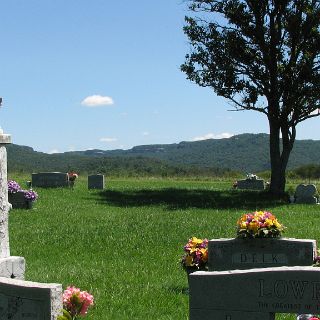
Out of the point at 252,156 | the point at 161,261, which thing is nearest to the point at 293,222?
the point at 161,261

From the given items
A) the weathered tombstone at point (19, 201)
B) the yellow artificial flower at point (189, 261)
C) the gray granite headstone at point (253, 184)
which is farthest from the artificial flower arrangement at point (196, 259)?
the gray granite headstone at point (253, 184)

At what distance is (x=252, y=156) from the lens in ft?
640

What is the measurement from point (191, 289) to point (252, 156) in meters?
191

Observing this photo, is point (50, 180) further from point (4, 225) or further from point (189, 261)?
point (4, 225)

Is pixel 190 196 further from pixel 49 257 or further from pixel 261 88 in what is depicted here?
pixel 49 257

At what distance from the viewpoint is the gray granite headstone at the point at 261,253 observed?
9.41m

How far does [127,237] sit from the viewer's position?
1580 cm

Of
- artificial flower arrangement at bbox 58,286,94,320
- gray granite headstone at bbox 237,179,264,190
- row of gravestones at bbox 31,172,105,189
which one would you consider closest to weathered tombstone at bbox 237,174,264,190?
gray granite headstone at bbox 237,179,264,190

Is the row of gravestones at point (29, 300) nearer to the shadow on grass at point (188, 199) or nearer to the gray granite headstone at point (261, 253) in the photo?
the gray granite headstone at point (261, 253)

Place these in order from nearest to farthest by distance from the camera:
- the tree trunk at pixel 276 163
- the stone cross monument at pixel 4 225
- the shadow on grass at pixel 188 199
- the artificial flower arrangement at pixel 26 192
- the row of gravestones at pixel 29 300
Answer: the row of gravestones at pixel 29 300, the stone cross monument at pixel 4 225, the artificial flower arrangement at pixel 26 192, the shadow on grass at pixel 188 199, the tree trunk at pixel 276 163

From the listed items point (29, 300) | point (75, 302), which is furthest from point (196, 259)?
point (29, 300)

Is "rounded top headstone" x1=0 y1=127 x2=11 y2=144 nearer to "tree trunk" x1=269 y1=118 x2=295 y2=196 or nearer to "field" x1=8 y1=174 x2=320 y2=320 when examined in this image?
"field" x1=8 y1=174 x2=320 y2=320

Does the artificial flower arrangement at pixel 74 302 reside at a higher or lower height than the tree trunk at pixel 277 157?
lower

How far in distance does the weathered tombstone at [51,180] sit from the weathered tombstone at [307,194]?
11949mm
